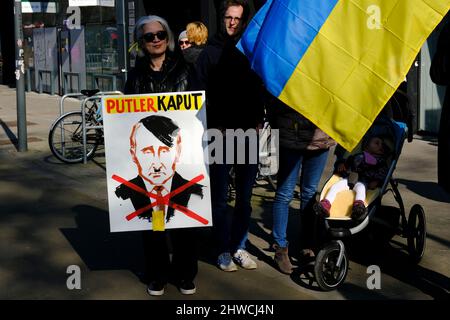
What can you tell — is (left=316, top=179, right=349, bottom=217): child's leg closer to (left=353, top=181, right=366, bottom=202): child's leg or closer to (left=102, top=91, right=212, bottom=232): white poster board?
(left=353, top=181, right=366, bottom=202): child's leg

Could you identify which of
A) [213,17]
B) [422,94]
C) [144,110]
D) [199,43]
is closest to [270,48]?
[144,110]

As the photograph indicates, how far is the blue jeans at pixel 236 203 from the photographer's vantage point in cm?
564

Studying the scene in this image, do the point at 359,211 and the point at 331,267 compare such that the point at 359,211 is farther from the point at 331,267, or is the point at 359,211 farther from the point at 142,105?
the point at 142,105

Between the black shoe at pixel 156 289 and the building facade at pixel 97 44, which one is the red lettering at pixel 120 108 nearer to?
the black shoe at pixel 156 289

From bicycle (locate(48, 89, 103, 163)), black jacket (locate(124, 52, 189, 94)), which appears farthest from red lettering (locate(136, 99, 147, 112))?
bicycle (locate(48, 89, 103, 163))

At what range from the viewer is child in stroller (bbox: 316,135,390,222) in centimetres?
580

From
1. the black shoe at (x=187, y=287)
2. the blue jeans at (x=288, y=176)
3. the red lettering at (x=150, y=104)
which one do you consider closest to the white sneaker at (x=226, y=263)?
the blue jeans at (x=288, y=176)

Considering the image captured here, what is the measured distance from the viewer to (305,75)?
4.59m

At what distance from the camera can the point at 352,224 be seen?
18.4 feet

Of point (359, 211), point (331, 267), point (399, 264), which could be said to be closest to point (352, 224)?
point (359, 211)

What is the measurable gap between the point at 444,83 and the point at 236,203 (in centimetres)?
188

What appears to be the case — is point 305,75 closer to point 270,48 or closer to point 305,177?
point 270,48

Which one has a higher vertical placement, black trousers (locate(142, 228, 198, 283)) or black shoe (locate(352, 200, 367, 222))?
black shoe (locate(352, 200, 367, 222))
